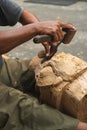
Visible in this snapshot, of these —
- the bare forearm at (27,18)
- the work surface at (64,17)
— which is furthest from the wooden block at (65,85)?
the work surface at (64,17)

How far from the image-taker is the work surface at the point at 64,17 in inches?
139

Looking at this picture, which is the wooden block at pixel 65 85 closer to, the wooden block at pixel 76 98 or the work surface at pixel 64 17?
the wooden block at pixel 76 98

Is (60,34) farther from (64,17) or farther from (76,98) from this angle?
(64,17)

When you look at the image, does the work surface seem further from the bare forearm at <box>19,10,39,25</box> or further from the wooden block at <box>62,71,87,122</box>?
the wooden block at <box>62,71,87,122</box>

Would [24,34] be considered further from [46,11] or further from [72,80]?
[46,11]

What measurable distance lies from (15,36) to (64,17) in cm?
316

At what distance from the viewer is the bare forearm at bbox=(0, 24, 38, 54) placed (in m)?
1.63

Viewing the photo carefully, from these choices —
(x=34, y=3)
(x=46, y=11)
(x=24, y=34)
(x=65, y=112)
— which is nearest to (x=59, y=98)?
(x=65, y=112)

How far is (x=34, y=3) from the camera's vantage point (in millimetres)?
5625

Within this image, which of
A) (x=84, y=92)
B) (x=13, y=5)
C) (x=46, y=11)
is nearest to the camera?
(x=84, y=92)

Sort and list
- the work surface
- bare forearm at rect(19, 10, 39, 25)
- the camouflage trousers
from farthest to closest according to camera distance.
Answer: the work surface
bare forearm at rect(19, 10, 39, 25)
the camouflage trousers

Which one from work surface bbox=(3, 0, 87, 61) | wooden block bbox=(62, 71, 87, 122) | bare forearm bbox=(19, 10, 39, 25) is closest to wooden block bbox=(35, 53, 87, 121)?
wooden block bbox=(62, 71, 87, 122)

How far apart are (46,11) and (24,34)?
3.52 m

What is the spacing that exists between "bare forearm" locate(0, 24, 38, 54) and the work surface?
1749 millimetres
